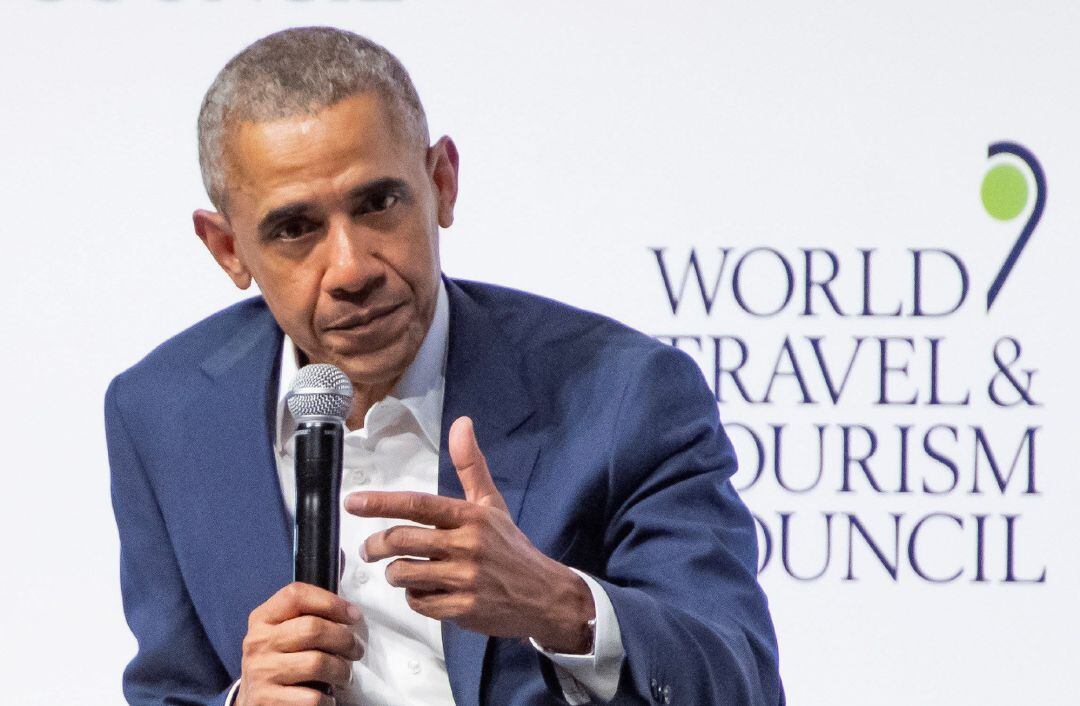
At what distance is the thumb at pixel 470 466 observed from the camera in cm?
175

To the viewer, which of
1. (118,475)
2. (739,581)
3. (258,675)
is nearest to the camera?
(258,675)

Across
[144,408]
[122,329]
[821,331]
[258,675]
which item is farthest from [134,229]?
[258,675]

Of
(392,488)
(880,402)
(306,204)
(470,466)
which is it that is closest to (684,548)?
(470,466)

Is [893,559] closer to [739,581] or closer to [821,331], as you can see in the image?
[821,331]

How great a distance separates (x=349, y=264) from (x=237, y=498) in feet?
1.39

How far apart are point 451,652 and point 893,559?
137 centimetres

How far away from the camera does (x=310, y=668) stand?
163cm

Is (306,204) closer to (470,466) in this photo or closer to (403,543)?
(470,466)

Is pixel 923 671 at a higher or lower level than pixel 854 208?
lower

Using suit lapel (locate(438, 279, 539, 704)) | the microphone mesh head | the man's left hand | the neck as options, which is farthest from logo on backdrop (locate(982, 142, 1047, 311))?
the microphone mesh head

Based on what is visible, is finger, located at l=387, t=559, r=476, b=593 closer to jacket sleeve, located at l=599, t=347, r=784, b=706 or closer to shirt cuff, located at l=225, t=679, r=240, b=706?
jacket sleeve, located at l=599, t=347, r=784, b=706

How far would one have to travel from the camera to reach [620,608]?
70.2 inches

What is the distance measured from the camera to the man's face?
6.39 feet

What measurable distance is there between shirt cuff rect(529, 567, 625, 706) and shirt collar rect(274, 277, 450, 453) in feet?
1.51
